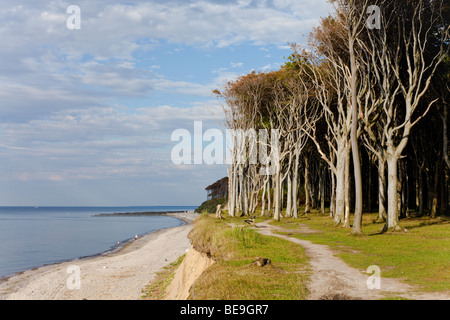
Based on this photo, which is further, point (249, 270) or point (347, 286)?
point (249, 270)

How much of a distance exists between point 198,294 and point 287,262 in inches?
194

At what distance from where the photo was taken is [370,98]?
33.4m

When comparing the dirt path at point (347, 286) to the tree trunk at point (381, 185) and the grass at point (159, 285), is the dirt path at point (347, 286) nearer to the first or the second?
the grass at point (159, 285)

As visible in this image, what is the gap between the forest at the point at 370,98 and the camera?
25625 millimetres

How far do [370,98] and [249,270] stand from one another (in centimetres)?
2487

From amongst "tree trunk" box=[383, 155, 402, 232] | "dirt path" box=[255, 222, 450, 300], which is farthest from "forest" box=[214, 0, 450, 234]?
"dirt path" box=[255, 222, 450, 300]

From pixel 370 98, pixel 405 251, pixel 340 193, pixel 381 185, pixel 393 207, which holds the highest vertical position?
pixel 370 98

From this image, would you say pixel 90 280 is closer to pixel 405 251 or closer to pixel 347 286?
pixel 405 251

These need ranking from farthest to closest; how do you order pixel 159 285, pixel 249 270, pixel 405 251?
pixel 159 285 → pixel 405 251 → pixel 249 270

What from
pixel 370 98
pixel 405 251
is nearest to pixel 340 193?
pixel 370 98

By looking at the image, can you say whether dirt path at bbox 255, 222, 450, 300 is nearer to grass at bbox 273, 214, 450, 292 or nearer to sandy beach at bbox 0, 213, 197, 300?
grass at bbox 273, 214, 450, 292

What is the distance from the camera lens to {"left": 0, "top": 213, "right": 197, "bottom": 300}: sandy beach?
77.7ft

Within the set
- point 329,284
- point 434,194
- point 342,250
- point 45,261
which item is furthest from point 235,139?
point 329,284
